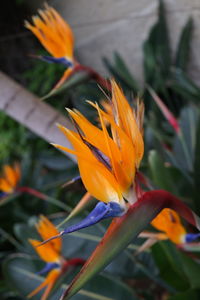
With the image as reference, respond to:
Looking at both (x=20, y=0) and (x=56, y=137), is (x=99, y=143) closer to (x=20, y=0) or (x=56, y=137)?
(x=56, y=137)

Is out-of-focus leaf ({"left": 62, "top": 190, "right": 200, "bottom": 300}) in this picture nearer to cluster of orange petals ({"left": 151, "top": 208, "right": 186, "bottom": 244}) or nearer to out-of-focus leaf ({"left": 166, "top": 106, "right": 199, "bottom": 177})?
cluster of orange petals ({"left": 151, "top": 208, "right": 186, "bottom": 244})

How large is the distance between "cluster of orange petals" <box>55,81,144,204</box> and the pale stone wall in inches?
56.3

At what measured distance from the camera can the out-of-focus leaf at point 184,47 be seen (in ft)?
5.40

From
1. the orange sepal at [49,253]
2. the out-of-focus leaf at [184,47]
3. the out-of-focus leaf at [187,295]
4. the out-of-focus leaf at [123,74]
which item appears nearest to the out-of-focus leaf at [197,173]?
the out-of-focus leaf at [187,295]

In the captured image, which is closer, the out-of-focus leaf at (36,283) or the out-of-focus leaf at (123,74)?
the out-of-focus leaf at (36,283)

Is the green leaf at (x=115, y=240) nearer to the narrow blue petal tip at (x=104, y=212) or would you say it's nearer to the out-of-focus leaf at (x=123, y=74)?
the narrow blue petal tip at (x=104, y=212)

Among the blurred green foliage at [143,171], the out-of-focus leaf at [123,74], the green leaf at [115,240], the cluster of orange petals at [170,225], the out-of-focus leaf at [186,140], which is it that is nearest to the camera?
the green leaf at [115,240]

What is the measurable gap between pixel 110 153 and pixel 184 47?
149 cm

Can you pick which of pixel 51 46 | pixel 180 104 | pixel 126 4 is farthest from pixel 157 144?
pixel 126 4

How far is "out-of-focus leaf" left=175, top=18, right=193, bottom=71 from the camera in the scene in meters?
1.65

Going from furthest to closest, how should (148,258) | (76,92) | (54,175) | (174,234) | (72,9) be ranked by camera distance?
(72,9) → (76,92) → (54,175) → (148,258) → (174,234)

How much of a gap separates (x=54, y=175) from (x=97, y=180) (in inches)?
46.3

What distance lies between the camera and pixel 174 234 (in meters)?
0.52

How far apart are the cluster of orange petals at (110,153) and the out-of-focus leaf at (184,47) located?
55.7 inches
